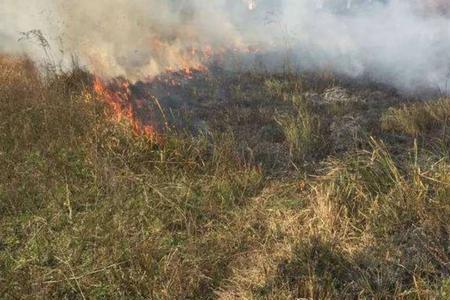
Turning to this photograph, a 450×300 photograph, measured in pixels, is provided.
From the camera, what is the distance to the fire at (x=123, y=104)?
514 centimetres

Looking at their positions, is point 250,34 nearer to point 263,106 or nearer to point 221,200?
point 263,106

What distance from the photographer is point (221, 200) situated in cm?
414

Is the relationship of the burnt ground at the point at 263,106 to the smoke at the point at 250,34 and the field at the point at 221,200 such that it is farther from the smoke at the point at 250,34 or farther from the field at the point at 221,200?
the smoke at the point at 250,34

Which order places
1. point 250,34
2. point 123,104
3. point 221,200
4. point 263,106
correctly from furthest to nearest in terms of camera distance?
point 250,34 → point 263,106 → point 123,104 → point 221,200

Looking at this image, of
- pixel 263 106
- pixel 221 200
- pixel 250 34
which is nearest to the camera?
pixel 221 200

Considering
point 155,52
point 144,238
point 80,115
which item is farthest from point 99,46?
point 144,238

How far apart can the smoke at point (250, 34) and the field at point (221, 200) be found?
2.56 ft

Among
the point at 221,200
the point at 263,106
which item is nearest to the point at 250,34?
the point at 263,106

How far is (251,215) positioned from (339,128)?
84.9 inches

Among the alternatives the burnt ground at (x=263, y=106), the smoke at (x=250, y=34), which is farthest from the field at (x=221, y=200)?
the smoke at (x=250, y=34)

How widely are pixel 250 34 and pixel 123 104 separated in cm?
458

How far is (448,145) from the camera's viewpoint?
4.82 metres

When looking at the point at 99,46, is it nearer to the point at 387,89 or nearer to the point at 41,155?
the point at 41,155

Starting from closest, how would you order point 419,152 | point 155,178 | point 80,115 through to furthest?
point 155,178 → point 419,152 → point 80,115
